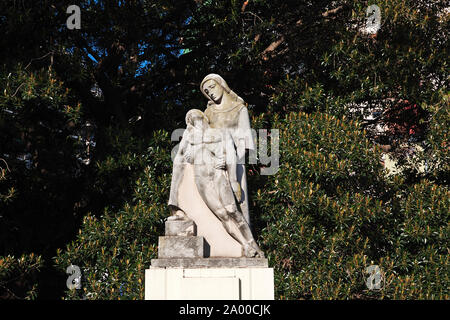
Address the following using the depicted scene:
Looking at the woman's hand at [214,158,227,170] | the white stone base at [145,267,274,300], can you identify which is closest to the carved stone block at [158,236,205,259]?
the white stone base at [145,267,274,300]

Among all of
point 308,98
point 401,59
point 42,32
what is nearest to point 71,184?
point 42,32

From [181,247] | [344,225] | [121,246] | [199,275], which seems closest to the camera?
[199,275]

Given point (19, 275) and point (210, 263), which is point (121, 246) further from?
point (210, 263)

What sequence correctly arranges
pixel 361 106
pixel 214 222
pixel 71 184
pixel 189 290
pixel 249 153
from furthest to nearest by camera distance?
pixel 361 106 < pixel 71 184 < pixel 249 153 < pixel 214 222 < pixel 189 290

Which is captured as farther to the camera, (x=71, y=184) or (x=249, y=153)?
(x=71, y=184)

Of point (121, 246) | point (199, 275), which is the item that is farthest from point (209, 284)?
point (121, 246)

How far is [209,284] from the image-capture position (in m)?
5.67

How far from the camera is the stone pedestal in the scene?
567 cm

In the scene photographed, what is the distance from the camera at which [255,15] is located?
31.8 feet

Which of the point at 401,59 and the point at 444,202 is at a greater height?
the point at 401,59

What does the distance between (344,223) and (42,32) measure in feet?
20.4

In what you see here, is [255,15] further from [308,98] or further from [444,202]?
[444,202]

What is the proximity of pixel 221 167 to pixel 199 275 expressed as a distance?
4.43 feet

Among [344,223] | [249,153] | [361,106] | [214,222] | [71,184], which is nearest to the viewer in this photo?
[214,222]
